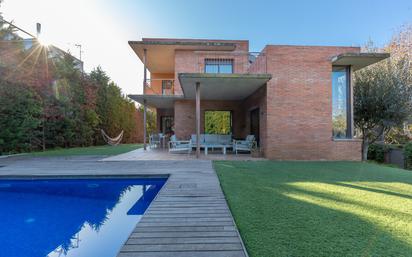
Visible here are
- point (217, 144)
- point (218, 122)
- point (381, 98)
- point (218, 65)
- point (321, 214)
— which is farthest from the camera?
point (218, 122)

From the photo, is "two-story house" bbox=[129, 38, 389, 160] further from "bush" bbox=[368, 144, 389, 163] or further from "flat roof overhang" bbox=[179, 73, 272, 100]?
"bush" bbox=[368, 144, 389, 163]

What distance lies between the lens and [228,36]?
16984 mm

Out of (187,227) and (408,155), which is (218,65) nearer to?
(408,155)

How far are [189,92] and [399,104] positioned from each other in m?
10.5

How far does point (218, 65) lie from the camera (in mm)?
A: 14391

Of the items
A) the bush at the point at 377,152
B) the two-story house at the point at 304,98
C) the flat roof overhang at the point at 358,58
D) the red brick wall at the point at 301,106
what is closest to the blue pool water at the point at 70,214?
the two-story house at the point at 304,98

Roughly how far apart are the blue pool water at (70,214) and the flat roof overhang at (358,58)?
8392mm

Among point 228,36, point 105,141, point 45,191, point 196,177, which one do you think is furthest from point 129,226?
point 105,141

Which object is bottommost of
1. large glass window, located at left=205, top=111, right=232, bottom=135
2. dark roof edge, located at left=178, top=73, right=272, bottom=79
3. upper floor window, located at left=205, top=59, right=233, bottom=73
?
large glass window, located at left=205, top=111, right=232, bottom=135

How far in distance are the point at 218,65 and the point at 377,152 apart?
10.8 m

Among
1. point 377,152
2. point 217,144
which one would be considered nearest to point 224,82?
point 217,144

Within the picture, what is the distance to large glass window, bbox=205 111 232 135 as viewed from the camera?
49.5 feet

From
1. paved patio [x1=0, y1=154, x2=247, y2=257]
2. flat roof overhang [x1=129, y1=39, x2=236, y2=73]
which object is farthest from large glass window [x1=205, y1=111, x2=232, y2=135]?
paved patio [x1=0, y1=154, x2=247, y2=257]

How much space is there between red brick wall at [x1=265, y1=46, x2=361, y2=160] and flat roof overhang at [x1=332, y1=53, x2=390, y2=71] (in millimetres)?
443
